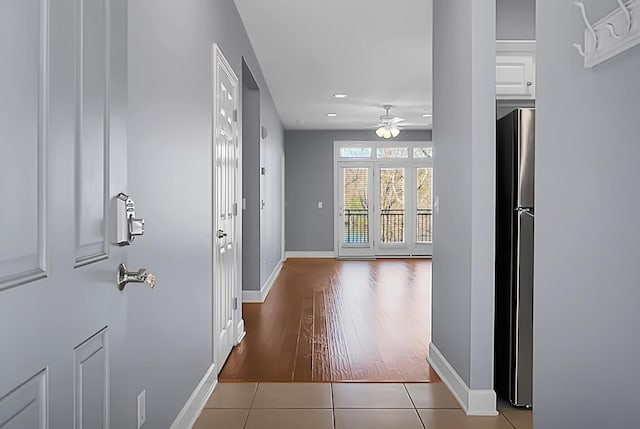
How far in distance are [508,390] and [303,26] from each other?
331 centimetres

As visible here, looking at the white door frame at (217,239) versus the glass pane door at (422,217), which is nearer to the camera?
the white door frame at (217,239)

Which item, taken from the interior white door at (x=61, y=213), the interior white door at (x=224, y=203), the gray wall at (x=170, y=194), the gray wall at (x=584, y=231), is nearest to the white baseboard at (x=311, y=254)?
the interior white door at (x=224, y=203)

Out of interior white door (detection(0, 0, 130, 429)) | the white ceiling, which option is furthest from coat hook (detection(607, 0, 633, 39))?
the white ceiling

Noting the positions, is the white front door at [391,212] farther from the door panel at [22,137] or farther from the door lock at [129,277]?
the door panel at [22,137]

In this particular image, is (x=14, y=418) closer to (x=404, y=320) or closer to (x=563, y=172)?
(x=563, y=172)

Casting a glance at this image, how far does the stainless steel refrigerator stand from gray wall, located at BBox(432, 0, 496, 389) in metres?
0.19

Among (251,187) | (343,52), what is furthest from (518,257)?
(251,187)

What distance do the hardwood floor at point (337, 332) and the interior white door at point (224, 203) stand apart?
0.28m

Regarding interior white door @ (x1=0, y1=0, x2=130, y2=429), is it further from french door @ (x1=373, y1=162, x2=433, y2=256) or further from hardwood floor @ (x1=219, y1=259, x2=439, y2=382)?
french door @ (x1=373, y1=162, x2=433, y2=256)

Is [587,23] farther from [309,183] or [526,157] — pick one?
[309,183]

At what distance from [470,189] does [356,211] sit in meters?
8.34

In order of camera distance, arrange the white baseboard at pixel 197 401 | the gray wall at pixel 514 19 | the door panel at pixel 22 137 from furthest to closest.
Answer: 1. the gray wall at pixel 514 19
2. the white baseboard at pixel 197 401
3. the door panel at pixel 22 137

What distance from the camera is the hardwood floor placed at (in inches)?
145

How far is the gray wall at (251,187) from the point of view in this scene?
6203 millimetres
